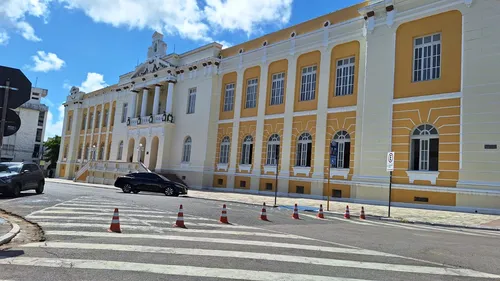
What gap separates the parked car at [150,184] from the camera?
79.4 ft

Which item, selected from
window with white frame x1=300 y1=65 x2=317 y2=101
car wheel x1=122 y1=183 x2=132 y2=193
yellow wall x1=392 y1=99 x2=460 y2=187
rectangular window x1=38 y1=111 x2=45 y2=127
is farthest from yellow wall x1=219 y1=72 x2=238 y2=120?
rectangular window x1=38 y1=111 x2=45 y2=127

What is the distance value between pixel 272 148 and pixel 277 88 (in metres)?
4.53

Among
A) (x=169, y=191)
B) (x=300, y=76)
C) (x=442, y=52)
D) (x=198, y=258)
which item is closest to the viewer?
(x=198, y=258)

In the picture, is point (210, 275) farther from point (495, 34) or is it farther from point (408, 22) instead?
point (408, 22)

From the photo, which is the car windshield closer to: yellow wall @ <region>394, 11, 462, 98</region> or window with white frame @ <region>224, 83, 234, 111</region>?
window with white frame @ <region>224, 83, 234, 111</region>

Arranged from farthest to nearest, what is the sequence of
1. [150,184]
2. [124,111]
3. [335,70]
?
[124,111] → [335,70] → [150,184]

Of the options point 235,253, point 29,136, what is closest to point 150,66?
point 235,253

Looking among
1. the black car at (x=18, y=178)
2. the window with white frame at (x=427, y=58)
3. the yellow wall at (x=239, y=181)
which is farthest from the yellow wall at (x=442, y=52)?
the black car at (x=18, y=178)

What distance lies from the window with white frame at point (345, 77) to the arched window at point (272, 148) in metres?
5.82

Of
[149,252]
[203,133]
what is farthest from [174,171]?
[149,252]

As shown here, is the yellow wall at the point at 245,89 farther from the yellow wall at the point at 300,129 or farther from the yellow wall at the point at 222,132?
the yellow wall at the point at 300,129

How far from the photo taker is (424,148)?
69.1 feet

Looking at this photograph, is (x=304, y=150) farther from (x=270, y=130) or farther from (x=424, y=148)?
(x=424, y=148)

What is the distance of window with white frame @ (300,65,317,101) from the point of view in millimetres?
27484
